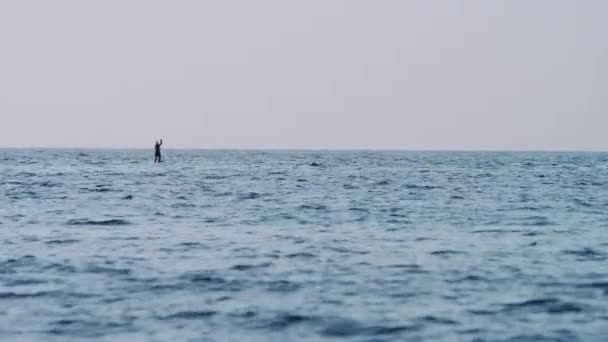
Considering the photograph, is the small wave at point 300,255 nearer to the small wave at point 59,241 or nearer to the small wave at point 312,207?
the small wave at point 59,241

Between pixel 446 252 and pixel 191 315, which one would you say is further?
pixel 446 252

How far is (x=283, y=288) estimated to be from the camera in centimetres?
1320

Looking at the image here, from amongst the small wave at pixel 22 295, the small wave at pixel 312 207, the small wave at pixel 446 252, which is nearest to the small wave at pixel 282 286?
the small wave at pixel 22 295

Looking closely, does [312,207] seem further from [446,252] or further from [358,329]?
[358,329]

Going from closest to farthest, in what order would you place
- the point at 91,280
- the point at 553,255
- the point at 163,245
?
the point at 91,280 < the point at 553,255 < the point at 163,245

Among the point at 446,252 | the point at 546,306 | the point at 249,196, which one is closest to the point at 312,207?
the point at 249,196

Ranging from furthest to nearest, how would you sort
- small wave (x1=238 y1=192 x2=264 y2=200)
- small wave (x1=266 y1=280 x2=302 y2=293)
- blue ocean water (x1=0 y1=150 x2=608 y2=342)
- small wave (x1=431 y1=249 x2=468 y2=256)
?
small wave (x1=238 y1=192 x2=264 y2=200)
small wave (x1=431 y1=249 x2=468 y2=256)
small wave (x1=266 y1=280 x2=302 y2=293)
blue ocean water (x1=0 y1=150 x2=608 y2=342)

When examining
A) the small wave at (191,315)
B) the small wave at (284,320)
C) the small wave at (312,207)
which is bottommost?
the small wave at (312,207)

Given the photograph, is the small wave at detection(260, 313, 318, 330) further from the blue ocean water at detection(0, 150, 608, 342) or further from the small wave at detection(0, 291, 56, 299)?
the small wave at detection(0, 291, 56, 299)

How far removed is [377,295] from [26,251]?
29.2 feet

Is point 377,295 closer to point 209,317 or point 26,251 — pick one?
point 209,317

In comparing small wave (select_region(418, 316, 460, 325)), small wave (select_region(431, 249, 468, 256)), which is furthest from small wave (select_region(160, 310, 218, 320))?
small wave (select_region(431, 249, 468, 256))

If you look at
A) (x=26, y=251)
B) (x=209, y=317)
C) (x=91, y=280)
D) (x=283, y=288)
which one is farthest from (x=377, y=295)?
(x=26, y=251)

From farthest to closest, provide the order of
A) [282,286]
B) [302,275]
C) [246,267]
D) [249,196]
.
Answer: [249,196] → [246,267] → [302,275] → [282,286]
